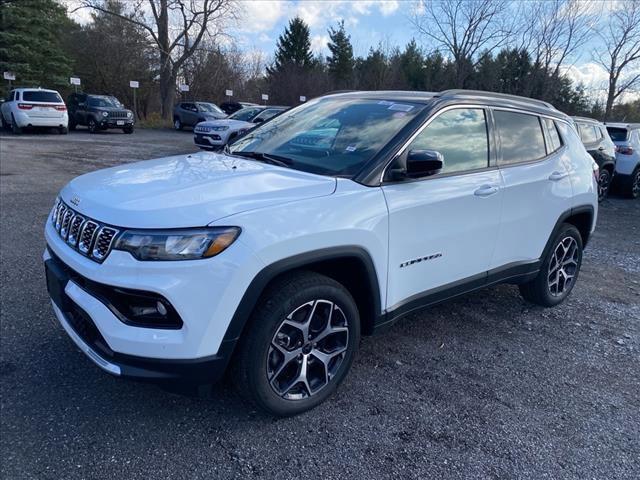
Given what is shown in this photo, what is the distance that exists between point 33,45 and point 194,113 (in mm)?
16189

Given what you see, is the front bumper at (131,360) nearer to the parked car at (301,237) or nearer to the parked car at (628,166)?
the parked car at (301,237)

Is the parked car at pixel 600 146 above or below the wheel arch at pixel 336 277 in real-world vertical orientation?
above

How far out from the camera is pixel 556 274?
4352 millimetres

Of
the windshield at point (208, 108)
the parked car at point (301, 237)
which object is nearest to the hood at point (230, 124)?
the windshield at point (208, 108)

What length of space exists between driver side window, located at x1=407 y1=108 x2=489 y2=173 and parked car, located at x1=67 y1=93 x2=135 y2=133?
21.5 m

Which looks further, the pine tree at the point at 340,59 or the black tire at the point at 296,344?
the pine tree at the point at 340,59

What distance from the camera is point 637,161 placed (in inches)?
447

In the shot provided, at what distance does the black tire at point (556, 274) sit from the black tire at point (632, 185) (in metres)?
8.43

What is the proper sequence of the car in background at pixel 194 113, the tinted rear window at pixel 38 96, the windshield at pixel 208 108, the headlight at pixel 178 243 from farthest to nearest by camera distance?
1. the windshield at pixel 208 108
2. the car in background at pixel 194 113
3. the tinted rear window at pixel 38 96
4. the headlight at pixel 178 243

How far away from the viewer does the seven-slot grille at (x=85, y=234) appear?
7.54ft

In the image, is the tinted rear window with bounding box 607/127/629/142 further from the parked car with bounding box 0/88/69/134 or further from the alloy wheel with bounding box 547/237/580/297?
the parked car with bounding box 0/88/69/134

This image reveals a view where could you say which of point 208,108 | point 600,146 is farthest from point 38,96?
point 600,146

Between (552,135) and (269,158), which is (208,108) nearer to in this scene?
(552,135)

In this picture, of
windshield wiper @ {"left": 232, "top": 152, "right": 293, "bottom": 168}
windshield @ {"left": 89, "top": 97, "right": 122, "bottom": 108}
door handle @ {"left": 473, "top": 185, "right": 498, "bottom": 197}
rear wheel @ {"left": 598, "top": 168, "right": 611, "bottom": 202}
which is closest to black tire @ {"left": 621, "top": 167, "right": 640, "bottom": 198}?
rear wheel @ {"left": 598, "top": 168, "right": 611, "bottom": 202}
